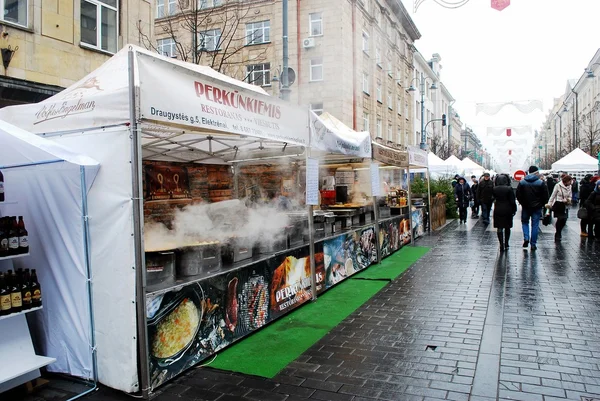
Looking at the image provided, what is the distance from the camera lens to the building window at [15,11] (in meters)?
8.94

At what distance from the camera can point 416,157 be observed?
12375 mm

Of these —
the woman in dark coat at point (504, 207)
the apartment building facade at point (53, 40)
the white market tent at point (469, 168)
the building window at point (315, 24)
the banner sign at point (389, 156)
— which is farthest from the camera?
the white market tent at point (469, 168)

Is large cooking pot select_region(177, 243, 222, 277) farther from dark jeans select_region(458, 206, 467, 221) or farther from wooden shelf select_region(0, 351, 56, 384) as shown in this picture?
dark jeans select_region(458, 206, 467, 221)

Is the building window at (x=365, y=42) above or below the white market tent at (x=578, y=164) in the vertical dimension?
above

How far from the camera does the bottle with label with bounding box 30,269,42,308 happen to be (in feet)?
12.2

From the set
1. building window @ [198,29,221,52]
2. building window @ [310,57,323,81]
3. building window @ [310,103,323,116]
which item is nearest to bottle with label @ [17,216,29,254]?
building window @ [198,29,221,52]

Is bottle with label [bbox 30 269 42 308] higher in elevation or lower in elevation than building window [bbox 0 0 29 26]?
lower

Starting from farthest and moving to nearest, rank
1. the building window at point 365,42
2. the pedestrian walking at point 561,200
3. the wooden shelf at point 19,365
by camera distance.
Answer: the building window at point 365,42 → the pedestrian walking at point 561,200 → the wooden shelf at point 19,365

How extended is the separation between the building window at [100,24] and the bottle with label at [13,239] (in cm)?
812

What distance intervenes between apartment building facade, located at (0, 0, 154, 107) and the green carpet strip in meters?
7.20

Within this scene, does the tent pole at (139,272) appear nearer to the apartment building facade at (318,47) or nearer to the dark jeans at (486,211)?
the apartment building facade at (318,47)

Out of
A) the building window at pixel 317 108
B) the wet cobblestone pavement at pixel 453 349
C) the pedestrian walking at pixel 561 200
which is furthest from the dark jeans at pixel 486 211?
the wet cobblestone pavement at pixel 453 349

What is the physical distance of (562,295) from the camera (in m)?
6.40

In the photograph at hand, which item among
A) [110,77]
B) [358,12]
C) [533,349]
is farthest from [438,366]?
[358,12]
